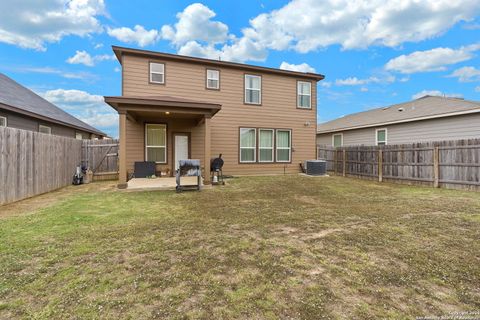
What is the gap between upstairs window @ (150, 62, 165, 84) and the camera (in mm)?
10297

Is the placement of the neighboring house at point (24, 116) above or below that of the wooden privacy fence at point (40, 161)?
above

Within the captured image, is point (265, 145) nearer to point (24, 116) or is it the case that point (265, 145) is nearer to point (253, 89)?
point (253, 89)

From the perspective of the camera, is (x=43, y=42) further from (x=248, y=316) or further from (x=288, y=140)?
(x=248, y=316)

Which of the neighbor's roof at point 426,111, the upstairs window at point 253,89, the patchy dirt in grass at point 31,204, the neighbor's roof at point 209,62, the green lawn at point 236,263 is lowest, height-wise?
the green lawn at point 236,263

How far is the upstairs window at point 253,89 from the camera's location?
11.9m

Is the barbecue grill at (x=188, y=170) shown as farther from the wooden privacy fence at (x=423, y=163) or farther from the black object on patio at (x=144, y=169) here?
the wooden privacy fence at (x=423, y=163)

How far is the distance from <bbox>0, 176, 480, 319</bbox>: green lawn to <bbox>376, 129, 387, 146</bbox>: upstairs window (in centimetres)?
993

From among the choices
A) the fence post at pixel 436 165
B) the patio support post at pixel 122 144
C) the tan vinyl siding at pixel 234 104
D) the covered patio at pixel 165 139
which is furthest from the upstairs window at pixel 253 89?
the fence post at pixel 436 165

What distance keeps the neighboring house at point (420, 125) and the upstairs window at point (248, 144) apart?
794 cm

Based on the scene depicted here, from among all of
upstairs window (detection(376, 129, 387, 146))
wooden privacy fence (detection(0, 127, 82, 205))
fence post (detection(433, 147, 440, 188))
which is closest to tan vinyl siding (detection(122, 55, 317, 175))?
wooden privacy fence (detection(0, 127, 82, 205))

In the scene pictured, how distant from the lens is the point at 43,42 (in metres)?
15.8

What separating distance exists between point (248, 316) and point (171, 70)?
10700 mm

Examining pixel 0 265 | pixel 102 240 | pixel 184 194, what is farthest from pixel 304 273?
pixel 184 194

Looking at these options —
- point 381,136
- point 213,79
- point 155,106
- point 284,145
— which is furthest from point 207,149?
point 381,136
